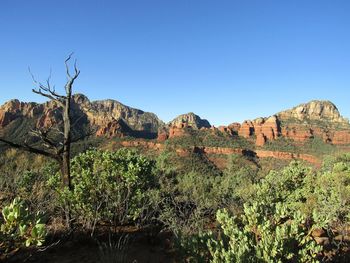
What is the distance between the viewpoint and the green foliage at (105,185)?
37.6ft

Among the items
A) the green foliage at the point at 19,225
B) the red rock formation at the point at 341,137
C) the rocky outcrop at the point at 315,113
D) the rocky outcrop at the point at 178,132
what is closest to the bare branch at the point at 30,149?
the green foliage at the point at 19,225

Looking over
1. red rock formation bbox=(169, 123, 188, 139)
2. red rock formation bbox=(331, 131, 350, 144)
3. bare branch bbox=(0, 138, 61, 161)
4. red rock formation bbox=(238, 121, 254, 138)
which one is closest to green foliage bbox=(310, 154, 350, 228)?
bare branch bbox=(0, 138, 61, 161)

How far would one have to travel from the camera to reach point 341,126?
151875 mm

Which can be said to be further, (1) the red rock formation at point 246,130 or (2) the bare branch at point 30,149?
(1) the red rock formation at point 246,130

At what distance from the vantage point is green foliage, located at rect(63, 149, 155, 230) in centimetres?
1147

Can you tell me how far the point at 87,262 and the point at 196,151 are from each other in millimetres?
99991

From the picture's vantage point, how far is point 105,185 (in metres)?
12.2

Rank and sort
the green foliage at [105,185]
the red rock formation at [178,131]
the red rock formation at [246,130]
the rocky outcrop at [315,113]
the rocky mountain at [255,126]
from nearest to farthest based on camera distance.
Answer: the green foliage at [105,185] < the rocky mountain at [255,126] < the red rock formation at [178,131] < the red rock formation at [246,130] < the rocky outcrop at [315,113]

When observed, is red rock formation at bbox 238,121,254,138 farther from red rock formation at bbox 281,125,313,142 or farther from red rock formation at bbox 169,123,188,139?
red rock formation at bbox 169,123,188,139

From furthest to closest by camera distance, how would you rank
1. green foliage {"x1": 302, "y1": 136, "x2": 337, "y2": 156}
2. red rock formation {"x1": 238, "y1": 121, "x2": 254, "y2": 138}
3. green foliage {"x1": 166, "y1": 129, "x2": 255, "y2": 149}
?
red rock formation {"x1": 238, "y1": 121, "x2": 254, "y2": 138} → green foliage {"x1": 302, "y1": 136, "x2": 337, "y2": 156} → green foliage {"x1": 166, "y1": 129, "x2": 255, "y2": 149}

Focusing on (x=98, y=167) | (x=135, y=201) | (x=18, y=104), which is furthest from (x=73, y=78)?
(x=18, y=104)

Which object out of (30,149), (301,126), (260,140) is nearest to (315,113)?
(301,126)

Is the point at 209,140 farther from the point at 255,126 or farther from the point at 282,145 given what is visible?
the point at 255,126

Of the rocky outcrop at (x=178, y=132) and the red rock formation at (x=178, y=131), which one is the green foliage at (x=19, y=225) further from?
the red rock formation at (x=178, y=131)
